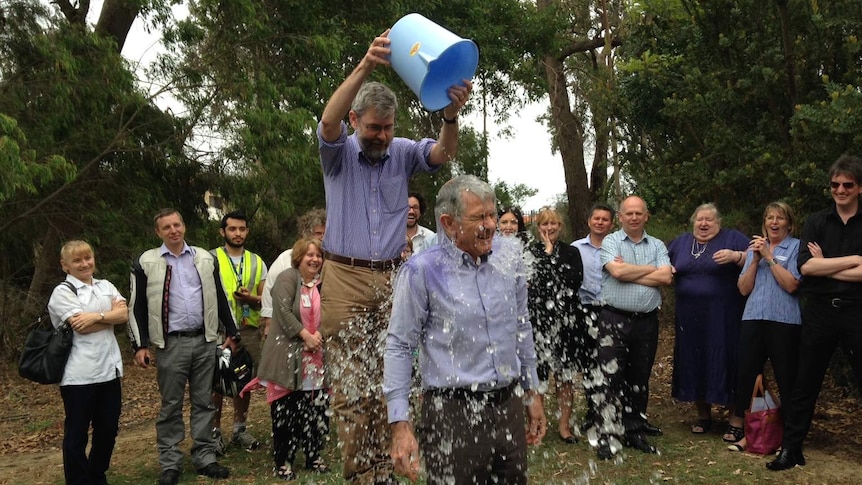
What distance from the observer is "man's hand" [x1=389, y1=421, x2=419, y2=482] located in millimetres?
3459

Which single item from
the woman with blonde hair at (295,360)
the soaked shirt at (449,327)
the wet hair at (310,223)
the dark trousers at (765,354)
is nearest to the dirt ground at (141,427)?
the dark trousers at (765,354)

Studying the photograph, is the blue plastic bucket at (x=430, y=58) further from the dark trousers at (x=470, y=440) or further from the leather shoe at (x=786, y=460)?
the leather shoe at (x=786, y=460)

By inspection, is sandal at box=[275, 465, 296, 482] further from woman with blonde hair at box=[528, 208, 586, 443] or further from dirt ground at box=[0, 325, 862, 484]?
woman with blonde hair at box=[528, 208, 586, 443]

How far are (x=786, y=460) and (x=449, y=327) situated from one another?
4.27 m

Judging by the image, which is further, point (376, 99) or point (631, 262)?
point (631, 262)

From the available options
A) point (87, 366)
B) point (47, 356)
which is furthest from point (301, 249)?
point (47, 356)

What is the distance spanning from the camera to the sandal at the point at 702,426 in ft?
25.9

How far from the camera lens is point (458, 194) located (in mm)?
3605

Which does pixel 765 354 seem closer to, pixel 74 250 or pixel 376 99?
pixel 376 99

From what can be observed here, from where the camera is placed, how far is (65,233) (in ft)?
40.5

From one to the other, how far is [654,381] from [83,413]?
7.10m

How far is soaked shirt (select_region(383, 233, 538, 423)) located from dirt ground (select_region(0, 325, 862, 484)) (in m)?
3.85

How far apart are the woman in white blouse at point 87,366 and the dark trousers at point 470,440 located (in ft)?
11.6

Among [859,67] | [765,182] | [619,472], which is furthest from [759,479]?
[859,67]
